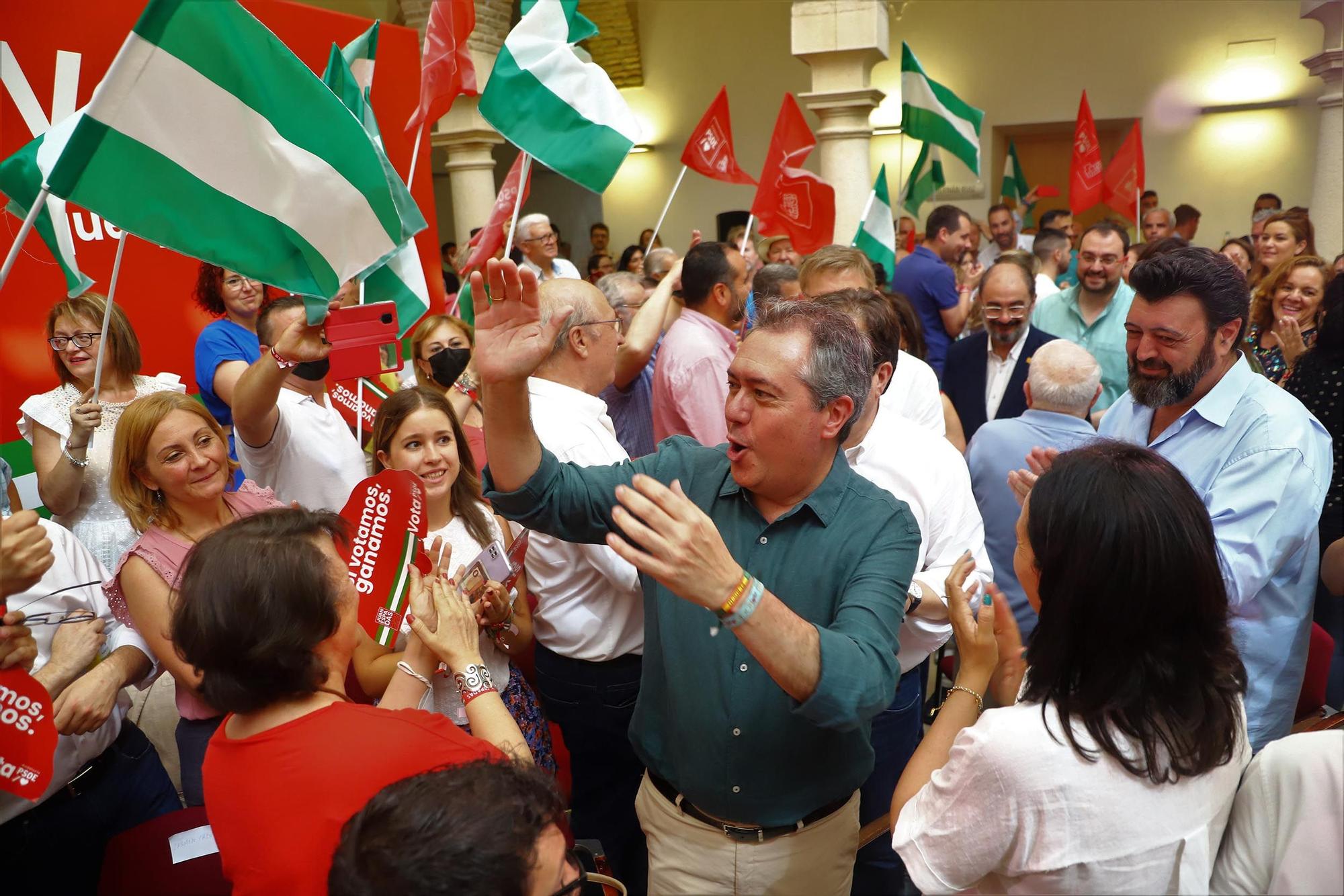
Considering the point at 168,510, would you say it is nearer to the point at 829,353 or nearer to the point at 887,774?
the point at 829,353

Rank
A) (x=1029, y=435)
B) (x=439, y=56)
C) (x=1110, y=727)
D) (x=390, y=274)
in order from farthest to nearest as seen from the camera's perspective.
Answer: (x=439, y=56) → (x=1029, y=435) → (x=390, y=274) → (x=1110, y=727)

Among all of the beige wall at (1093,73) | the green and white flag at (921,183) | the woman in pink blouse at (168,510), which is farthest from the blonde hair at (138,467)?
the beige wall at (1093,73)

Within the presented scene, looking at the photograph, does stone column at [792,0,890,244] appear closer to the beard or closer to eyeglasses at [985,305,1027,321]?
eyeglasses at [985,305,1027,321]

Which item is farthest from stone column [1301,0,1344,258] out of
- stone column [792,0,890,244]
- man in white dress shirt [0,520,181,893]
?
man in white dress shirt [0,520,181,893]

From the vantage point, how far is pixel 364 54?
372 centimetres

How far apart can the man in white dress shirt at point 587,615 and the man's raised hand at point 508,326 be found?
18.9 inches

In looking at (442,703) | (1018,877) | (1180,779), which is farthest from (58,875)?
(1180,779)

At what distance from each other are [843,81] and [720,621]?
7.01 metres

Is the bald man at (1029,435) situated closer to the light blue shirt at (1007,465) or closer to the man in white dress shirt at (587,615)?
the light blue shirt at (1007,465)

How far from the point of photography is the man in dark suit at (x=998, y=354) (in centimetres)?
434

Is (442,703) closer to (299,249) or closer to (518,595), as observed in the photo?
(518,595)

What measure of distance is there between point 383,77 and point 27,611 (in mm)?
4271

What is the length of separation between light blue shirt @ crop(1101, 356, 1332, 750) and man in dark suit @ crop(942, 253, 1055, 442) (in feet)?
5.98

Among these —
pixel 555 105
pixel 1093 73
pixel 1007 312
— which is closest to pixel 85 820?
pixel 555 105
